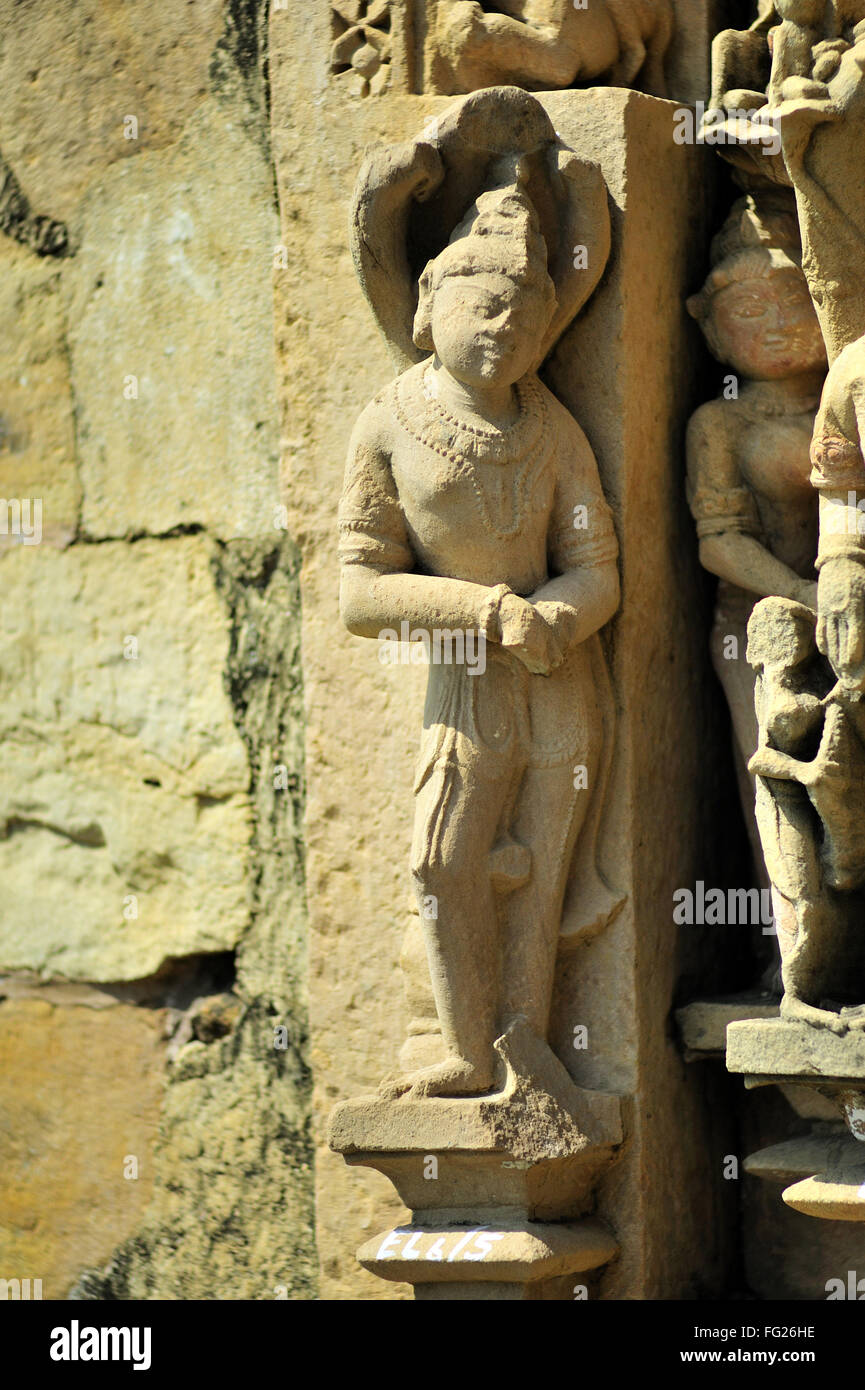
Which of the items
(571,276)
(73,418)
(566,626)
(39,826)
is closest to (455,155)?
(571,276)

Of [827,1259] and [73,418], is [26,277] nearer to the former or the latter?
[73,418]

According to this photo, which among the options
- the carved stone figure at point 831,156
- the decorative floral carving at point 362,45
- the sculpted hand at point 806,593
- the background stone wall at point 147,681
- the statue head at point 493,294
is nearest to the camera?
the carved stone figure at point 831,156

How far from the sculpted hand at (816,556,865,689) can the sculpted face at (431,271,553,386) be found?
0.68 metres

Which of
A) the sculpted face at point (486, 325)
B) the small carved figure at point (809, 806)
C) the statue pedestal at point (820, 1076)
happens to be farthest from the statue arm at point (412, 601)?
the statue pedestal at point (820, 1076)

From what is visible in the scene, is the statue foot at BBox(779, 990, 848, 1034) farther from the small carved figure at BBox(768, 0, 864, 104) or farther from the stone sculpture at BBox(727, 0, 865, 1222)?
the small carved figure at BBox(768, 0, 864, 104)

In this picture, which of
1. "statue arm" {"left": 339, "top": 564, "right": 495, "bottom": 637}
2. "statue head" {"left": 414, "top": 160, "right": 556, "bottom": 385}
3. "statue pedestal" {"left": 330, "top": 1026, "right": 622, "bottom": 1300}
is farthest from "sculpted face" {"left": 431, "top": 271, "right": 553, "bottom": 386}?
"statue pedestal" {"left": 330, "top": 1026, "right": 622, "bottom": 1300}

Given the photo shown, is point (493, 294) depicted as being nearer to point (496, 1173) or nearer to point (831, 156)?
point (831, 156)

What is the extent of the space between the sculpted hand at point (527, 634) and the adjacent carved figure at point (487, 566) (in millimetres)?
22

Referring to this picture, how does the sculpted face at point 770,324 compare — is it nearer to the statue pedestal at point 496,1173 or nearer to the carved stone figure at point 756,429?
the carved stone figure at point 756,429

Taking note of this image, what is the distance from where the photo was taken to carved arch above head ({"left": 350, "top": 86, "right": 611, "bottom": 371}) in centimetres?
408

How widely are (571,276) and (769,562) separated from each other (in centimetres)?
63

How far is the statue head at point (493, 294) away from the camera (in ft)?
13.1

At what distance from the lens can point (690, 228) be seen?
4.39 metres

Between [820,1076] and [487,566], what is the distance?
3.40 ft
